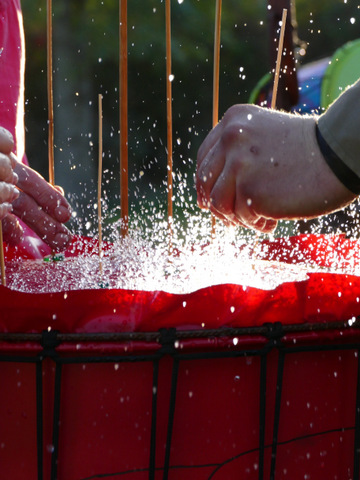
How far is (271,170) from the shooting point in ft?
2.26

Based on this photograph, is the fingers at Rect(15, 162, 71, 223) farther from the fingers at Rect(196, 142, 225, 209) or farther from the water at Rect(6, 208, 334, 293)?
the fingers at Rect(196, 142, 225, 209)

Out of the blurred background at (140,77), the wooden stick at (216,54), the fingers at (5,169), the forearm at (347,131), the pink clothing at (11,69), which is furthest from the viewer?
the blurred background at (140,77)

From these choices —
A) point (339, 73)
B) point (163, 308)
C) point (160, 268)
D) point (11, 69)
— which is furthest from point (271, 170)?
point (339, 73)

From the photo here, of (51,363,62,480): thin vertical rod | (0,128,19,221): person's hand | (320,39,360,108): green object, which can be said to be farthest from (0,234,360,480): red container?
(320,39,360,108): green object

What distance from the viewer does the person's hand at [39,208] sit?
1.14 m

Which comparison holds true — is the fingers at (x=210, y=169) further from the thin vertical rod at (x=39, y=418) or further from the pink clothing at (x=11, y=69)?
the pink clothing at (x=11, y=69)

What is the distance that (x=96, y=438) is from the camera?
0.75 meters

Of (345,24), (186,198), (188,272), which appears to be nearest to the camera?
(188,272)

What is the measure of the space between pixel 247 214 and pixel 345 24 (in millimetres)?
10559

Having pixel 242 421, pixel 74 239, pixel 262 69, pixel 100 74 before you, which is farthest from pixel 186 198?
pixel 242 421

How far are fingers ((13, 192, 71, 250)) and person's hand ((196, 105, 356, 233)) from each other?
49 cm

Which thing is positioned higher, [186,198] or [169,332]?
[169,332]

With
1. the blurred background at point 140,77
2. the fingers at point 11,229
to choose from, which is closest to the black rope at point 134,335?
the fingers at point 11,229

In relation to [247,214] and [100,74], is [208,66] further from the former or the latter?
[247,214]
